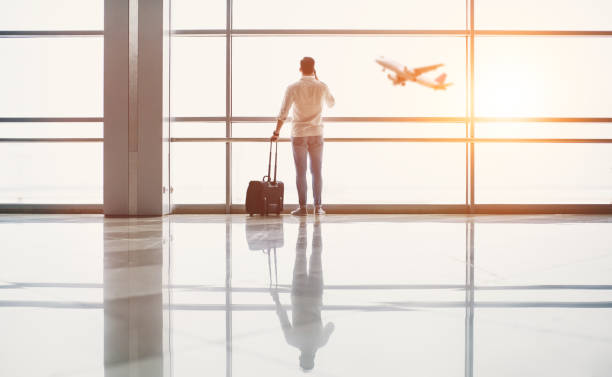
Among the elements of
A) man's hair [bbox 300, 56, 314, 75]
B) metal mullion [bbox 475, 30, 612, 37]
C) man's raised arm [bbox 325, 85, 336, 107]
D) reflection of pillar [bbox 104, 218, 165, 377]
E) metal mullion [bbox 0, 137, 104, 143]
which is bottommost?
reflection of pillar [bbox 104, 218, 165, 377]

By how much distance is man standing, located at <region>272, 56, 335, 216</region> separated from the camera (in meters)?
5.68

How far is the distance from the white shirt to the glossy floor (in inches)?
125

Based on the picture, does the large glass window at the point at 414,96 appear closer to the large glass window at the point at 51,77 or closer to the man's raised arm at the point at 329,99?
the man's raised arm at the point at 329,99

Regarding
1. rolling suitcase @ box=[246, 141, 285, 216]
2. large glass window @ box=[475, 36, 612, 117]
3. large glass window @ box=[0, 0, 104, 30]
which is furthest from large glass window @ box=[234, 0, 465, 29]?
rolling suitcase @ box=[246, 141, 285, 216]

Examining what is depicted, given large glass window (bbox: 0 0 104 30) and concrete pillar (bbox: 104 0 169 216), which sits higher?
large glass window (bbox: 0 0 104 30)

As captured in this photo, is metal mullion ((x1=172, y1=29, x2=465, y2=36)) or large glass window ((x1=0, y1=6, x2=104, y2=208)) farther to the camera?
metal mullion ((x1=172, y1=29, x2=465, y2=36))

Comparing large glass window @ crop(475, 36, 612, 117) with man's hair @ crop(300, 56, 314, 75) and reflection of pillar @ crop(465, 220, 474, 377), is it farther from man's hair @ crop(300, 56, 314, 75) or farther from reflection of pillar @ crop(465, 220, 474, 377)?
reflection of pillar @ crop(465, 220, 474, 377)

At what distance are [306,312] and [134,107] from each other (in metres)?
5.20

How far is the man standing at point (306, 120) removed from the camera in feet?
18.6

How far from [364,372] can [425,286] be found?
0.83 meters

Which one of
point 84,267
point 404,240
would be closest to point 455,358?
point 84,267

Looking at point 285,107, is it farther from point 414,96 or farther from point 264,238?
point 264,238

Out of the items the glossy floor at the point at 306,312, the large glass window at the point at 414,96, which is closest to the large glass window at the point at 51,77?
the large glass window at the point at 414,96

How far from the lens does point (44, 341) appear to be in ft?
3.40
